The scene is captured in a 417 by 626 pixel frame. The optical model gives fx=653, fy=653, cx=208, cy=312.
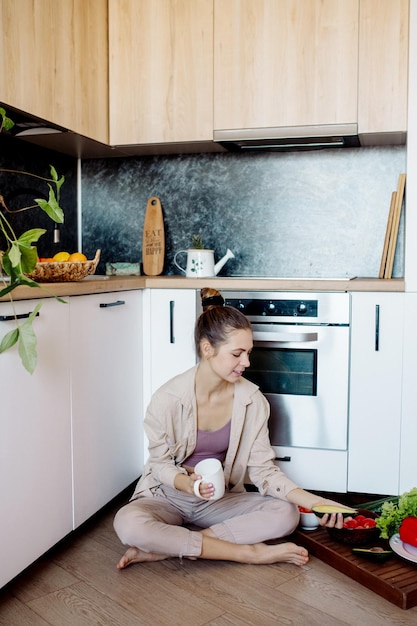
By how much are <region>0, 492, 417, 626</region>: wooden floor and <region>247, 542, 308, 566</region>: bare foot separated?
0.02 m

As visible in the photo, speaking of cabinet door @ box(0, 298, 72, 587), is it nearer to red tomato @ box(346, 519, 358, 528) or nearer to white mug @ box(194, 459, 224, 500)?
white mug @ box(194, 459, 224, 500)

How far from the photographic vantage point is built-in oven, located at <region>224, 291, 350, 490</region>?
2.47 metres

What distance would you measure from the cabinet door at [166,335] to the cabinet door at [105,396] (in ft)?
0.15

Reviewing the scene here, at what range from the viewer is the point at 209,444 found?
2164mm

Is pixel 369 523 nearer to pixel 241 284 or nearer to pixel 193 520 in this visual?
pixel 193 520

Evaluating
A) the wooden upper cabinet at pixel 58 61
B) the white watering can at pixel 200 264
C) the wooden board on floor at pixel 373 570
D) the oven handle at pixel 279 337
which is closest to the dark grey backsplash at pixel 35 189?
the wooden upper cabinet at pixel 58 61

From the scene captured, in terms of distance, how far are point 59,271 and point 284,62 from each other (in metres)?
1.30

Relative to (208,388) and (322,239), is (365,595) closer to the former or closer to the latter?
(208,388)

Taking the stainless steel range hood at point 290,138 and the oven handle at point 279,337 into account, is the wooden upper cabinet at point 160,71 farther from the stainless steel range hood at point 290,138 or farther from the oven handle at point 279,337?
the oven handle at point 279,337

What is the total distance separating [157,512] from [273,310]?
0.89m

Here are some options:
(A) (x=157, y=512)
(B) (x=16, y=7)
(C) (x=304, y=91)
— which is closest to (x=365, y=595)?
(A) (x=157, y=512)

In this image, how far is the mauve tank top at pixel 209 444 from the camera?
2160 mm

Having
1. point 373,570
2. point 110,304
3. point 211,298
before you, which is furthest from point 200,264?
point 373,570

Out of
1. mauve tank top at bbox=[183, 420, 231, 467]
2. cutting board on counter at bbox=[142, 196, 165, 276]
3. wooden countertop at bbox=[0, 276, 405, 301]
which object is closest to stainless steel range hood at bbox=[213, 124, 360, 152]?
cutting board on counter at bbox=[142, 196, 165, 276]
